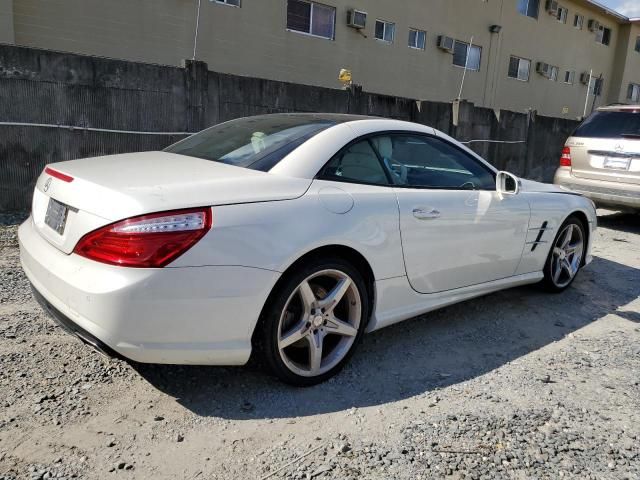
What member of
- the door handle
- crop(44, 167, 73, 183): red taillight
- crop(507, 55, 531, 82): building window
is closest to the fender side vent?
the door handle

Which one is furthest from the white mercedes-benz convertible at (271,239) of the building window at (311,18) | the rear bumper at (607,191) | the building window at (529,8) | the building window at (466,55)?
the building window at (529,8)

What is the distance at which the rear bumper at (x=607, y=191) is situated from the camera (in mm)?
6992

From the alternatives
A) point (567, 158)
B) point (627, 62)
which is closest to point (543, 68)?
point (627, 62)

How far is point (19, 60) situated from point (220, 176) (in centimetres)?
442

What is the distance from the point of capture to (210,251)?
2328 mm

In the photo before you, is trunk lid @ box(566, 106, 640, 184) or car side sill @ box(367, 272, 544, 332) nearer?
car side sill @ box(367, 272, 544, 332)

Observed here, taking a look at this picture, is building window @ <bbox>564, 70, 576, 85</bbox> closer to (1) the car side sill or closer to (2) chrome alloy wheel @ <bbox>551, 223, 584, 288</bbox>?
(2) chrome alloy wheel @ <bbox>551, 223, 584, 288</bbox>

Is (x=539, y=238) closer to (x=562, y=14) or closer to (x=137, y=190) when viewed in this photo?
(x=137, y=190)

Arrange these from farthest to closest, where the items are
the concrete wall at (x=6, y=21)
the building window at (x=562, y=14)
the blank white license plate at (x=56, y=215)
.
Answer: the building window at (x=562, y=14)
the concrete wall at (x=6, y=21)
the blank white license plate at (x=56, y=215)

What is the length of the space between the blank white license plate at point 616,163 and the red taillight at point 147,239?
6.59 meters

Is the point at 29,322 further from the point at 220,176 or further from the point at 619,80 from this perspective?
the point at 619,80

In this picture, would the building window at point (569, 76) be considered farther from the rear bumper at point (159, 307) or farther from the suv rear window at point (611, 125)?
the rear bumper at point (159, 307)

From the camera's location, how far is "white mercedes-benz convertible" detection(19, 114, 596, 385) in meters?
2.28

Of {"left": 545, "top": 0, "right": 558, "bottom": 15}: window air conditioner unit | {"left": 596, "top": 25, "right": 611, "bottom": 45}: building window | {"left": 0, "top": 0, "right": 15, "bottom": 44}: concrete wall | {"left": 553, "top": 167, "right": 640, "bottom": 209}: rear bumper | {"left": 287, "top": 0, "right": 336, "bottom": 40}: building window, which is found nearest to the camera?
{"left": 553, "top": 167, "right": 640, "bottom": 209}: rear bumper
